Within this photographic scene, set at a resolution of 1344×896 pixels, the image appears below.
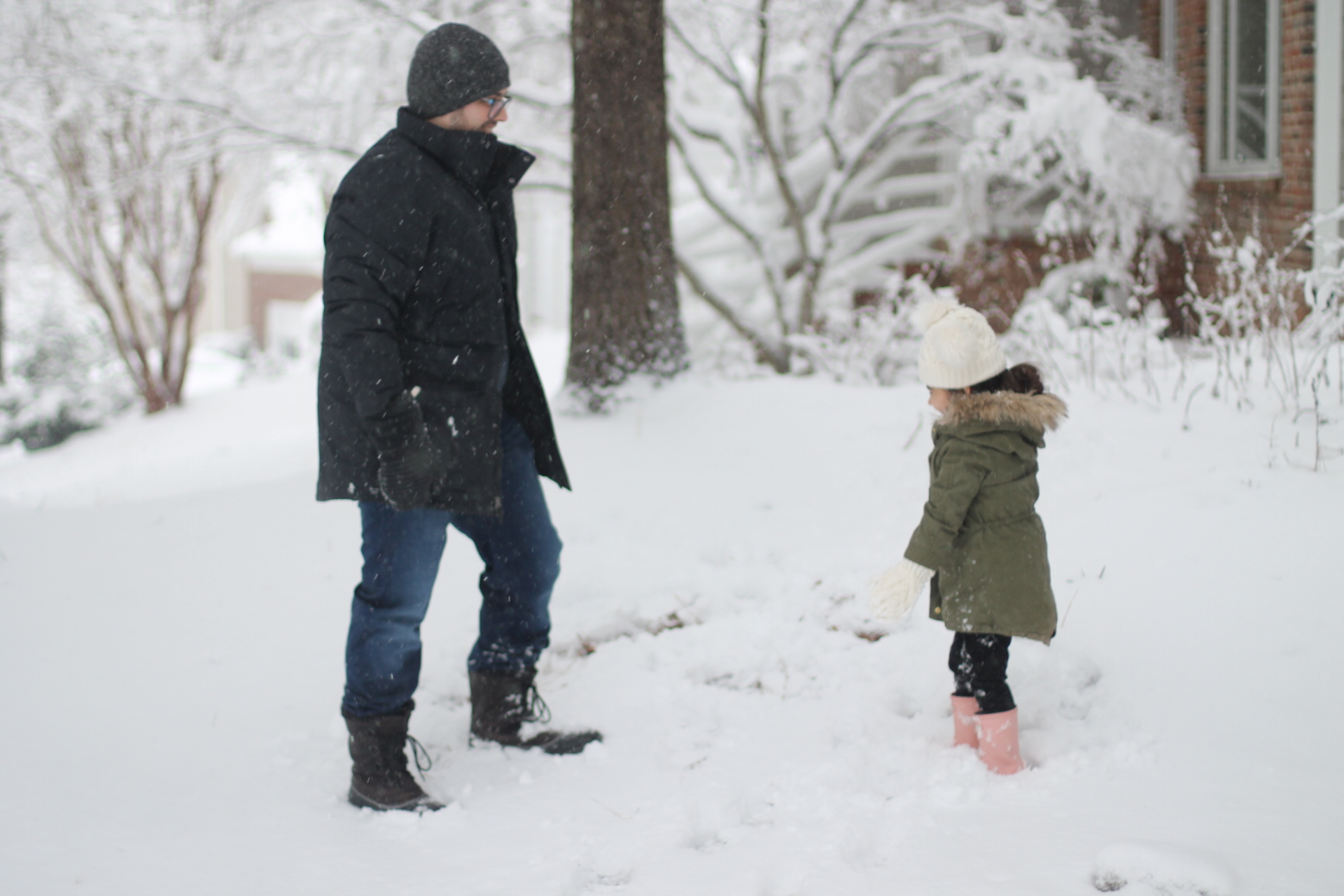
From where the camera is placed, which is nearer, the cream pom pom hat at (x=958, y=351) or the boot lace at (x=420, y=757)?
the cream pom pom hat at (x=958, y=351)

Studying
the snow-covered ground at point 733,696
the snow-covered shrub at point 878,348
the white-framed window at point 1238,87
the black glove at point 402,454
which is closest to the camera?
the snow-covered ground at point 733,696

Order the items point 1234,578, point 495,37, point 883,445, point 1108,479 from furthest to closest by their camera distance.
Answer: point 495,37, point 883,445, point 1108,479, point 1234,578

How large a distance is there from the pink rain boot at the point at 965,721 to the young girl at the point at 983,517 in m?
0.08

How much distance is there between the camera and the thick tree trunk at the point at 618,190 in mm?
5586

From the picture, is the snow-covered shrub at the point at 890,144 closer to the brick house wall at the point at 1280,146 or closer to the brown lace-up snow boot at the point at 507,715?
the brick house wall at the point at 1280,146

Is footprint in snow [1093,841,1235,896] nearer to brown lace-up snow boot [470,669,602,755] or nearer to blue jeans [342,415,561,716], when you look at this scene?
brown lace-up snow boot [470,669,602,755]

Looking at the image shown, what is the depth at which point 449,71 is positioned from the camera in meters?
2.65

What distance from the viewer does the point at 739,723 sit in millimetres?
3039

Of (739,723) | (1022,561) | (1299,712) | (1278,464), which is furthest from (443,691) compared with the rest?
(1278,464)

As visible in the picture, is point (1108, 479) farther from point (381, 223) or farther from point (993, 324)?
point (993, 324)

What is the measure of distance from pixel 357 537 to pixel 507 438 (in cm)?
184

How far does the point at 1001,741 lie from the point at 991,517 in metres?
0.54

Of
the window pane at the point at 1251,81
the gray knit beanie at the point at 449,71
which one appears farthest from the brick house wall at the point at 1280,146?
the gray knit beanie at the point at 449,71

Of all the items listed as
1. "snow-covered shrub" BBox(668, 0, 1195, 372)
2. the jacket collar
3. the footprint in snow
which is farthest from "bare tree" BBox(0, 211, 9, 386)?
the footprint in snow
